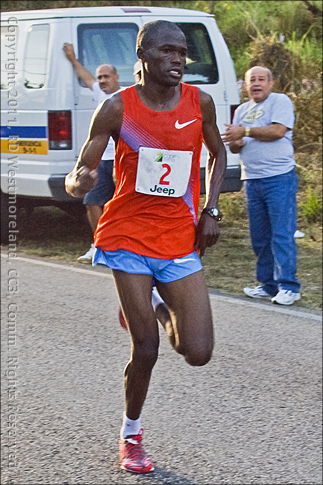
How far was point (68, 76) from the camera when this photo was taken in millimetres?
1970

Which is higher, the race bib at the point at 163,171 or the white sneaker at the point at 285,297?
the race bib at the point at 163,171

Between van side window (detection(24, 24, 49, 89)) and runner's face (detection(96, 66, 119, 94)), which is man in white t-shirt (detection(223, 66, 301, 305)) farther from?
van side window (detection(24, 24, 49, 89))

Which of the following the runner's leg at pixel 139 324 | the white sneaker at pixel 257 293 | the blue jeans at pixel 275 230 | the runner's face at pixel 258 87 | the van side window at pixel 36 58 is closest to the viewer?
the van side window at pixel 36 58

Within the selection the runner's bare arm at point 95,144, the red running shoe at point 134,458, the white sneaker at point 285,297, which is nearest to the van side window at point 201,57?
the runner's bare arm at point 95,144

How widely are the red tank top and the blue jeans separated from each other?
3.07 meters

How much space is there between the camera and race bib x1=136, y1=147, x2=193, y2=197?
1930mm

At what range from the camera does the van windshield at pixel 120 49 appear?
2.05m

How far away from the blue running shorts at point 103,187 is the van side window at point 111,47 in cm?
25

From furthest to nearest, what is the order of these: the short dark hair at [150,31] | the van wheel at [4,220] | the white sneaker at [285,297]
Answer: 1. the van wheel at [4,220]
2. the white sneaker at [285,297]
3. the short dark hair at [150,31]

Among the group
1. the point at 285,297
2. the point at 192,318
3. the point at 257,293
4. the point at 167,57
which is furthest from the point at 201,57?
the point at 257,293

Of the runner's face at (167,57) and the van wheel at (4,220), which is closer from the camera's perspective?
the runner's face at (167,57)

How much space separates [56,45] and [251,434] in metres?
3.00

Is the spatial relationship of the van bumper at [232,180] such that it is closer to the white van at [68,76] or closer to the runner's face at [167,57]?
the white van at [68,76]

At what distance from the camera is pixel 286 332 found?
6688mm
